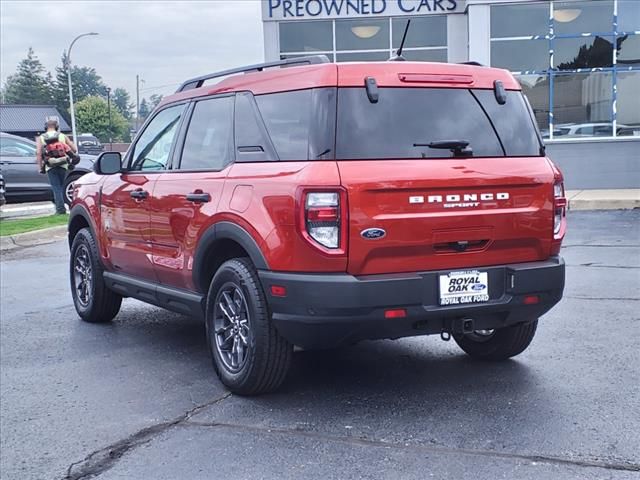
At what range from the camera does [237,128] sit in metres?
5.06

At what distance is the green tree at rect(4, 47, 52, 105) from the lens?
4476 inches

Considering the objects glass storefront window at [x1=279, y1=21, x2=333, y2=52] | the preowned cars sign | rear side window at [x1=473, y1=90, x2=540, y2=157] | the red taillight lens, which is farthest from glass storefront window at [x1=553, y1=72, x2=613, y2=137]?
the red taillight lens

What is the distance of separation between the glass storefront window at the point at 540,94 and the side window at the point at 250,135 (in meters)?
15.4

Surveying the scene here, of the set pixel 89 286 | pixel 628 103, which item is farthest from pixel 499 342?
pixel 628 103

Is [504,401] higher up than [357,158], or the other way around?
[357,158]

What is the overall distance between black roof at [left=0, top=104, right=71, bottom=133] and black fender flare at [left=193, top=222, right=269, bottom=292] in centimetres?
7841

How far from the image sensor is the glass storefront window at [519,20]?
63.1 feet

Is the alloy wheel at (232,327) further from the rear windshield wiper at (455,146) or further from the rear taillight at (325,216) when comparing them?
the rear windshield wiper at (455,146)

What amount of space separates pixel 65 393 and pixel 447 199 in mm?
2747

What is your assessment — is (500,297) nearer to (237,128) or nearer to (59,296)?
(237,128)

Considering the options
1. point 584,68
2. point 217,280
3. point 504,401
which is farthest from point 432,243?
point 584,68

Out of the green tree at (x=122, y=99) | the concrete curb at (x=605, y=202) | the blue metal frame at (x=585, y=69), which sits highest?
the green tree at (x=122, y=99)

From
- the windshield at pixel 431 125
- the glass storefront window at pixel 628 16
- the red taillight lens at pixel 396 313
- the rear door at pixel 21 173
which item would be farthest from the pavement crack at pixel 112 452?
the glass storefront window at pixel 628 16

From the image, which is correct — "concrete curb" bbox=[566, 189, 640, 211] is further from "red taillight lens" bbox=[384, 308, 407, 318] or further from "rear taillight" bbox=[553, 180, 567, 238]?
"red taillight lens" bbox=[384, 308, 407, 318]
